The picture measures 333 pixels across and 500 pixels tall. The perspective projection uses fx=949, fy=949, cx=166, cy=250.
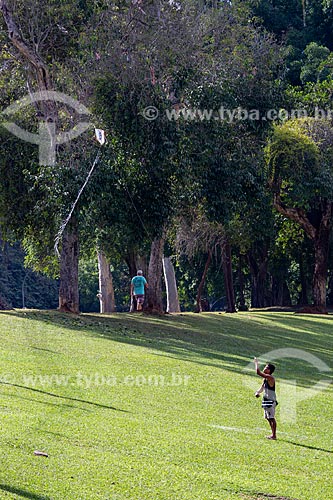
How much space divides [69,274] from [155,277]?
A: 465cm

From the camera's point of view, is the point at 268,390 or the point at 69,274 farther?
the point at 69,274

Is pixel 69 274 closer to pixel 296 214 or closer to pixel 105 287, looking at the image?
pixel 105 287

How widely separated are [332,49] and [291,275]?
640 inches

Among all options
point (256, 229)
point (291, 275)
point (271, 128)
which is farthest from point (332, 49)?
point (271, 128)

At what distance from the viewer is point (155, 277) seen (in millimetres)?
36906

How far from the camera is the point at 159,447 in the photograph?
1360 cm

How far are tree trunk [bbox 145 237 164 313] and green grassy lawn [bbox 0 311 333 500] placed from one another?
697cm

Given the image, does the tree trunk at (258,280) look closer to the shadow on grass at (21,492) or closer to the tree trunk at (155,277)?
the tree trunk at (155,277)

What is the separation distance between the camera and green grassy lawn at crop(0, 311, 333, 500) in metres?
11.7

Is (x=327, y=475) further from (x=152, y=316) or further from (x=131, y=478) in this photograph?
(x=152, y=316)

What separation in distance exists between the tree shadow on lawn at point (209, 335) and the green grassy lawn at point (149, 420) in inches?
6.4

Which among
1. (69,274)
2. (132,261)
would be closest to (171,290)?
(132,261)

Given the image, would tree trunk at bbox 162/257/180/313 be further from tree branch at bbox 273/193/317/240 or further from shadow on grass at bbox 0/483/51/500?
shadow on grass at bbox 0/483/51/500

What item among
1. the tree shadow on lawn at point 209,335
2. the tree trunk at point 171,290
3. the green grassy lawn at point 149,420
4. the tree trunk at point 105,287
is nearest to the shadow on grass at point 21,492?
the green grassy lawn at point 149,420
